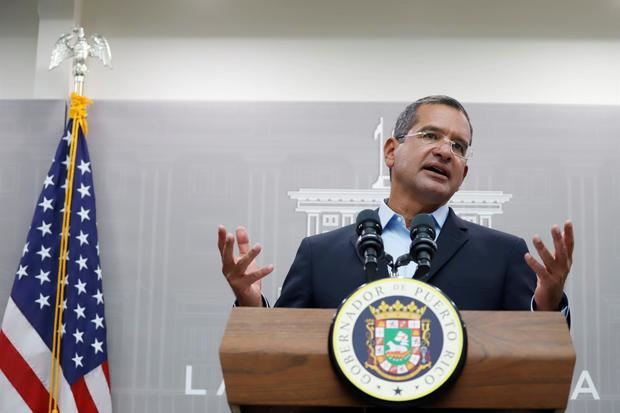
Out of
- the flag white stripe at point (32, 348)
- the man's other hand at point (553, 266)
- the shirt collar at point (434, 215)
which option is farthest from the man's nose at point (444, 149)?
the flag white stripe at point (32, 348)

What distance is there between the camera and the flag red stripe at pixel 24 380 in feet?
14.3

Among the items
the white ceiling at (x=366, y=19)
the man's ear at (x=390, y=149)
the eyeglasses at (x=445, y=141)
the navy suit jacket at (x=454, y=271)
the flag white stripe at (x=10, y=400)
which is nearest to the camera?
the navy suit jacket at (x=454, y=271)

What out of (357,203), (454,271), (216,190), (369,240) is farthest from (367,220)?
(216,190)

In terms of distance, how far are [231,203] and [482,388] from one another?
313cm

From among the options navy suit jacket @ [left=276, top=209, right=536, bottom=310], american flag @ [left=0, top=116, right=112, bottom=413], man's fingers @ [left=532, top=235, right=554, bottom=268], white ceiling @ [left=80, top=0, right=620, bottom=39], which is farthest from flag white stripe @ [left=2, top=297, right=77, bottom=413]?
man's fingers @ [left=532, top=235, right=554, bottom=268]

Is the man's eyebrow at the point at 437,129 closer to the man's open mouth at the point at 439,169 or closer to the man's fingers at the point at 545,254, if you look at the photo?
the man's open mouth at the point at 439,169

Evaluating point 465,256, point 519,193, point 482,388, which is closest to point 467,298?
point 465,256

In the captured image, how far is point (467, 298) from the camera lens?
2.14 m

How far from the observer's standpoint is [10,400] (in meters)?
4.34

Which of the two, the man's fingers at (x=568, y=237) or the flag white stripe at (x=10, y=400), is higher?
the man's fingers at (x=568, y=237)

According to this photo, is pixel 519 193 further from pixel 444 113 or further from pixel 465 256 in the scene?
pixel 465 256

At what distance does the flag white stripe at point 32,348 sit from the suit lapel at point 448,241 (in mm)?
2652

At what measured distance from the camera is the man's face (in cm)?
245

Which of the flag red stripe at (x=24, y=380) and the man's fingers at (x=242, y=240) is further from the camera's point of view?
the flag red stripe at (x=24, y=380)
